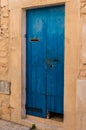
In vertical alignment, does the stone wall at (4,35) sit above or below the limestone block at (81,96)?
above

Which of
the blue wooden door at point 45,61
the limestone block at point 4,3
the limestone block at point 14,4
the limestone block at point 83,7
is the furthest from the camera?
the limestone block at point 4,3

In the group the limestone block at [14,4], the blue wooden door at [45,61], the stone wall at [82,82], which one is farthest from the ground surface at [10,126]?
the limestone block at [14,4]

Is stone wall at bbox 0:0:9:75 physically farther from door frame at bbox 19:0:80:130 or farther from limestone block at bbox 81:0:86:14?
limestone block at bbox 81:0:86:14

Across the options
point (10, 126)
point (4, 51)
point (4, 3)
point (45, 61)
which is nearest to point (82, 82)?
point (45, 61)

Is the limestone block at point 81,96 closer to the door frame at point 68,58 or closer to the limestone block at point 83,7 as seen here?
the door frame at point 68,58

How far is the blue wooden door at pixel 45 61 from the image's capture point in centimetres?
550

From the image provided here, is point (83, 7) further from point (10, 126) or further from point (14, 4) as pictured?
point (10, 126)

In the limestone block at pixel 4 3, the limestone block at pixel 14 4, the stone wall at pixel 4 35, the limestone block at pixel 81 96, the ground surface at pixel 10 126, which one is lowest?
the ground surface at pixel 10 126

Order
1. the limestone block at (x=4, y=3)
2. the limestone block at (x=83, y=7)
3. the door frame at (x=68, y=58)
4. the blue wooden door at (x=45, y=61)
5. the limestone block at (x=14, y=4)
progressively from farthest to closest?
the limestone block at (x=4, y=3) → the limestone block at (x=14, y=4) → the blue wooden door at (x=45, y=61) → the door frame at (x=68, y=58) → the limestone block at (x=83, y=7)

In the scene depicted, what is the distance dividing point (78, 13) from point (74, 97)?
1474 millimetres

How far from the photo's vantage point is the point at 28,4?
5.71 m

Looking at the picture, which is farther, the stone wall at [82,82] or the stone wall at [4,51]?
the stone wall at [4,51]

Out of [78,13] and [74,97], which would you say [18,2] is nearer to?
[78,13]

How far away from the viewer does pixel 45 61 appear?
5.71 metres
